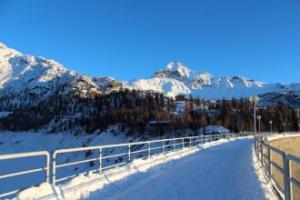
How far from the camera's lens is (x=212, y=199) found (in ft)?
38.7

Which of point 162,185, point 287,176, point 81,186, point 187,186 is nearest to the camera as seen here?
point 287,176

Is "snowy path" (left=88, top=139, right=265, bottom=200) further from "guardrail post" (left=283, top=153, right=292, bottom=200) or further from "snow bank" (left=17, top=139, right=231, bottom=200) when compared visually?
"guardrail post" (left=283, top=153, right=292, bottom=200)

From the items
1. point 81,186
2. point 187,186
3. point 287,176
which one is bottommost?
point 187,186

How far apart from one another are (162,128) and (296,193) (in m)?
161

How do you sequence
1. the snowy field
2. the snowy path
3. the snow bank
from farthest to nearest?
the snowy path, the snowy field, the snow bank

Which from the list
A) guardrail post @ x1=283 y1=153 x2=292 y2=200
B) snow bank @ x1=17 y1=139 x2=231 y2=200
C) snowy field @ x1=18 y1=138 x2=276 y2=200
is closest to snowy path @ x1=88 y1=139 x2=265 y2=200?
snowy field @ x1=18 y1=138 x2=276 y2=200

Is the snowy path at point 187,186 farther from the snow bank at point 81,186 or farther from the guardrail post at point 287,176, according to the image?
the guardrail post at point 287,176

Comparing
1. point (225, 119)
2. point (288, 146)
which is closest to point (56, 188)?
point (288, 146)

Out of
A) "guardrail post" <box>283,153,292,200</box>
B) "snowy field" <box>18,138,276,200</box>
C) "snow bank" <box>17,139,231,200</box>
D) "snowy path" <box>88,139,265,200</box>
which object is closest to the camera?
"guardrail post" <box>283,153,292,200</box>

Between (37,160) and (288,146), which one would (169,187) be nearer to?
(288,146)

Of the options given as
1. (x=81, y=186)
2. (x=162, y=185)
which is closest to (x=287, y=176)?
(x=162, y=185)

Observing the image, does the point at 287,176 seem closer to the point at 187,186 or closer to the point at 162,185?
the point at 187,186

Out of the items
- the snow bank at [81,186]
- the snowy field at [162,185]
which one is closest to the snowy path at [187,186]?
the snowy field at [162,185]

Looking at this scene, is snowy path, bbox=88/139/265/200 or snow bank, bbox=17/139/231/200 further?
snowy path, bbox=88/139/265/200
